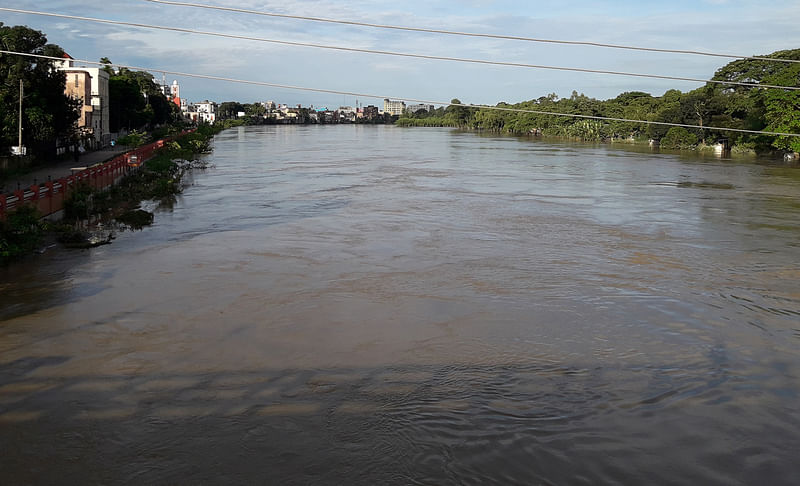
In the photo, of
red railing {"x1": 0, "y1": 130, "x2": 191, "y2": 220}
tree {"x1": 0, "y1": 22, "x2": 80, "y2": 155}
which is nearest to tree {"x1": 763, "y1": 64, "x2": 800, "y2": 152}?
red railing {"x1": 0, "y1": 130, "x2": 191, "y2": 220}

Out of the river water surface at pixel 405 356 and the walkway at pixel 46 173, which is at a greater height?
the walkway at pixel 46 173

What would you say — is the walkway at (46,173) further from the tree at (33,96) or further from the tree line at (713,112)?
the tree line at (713,112)

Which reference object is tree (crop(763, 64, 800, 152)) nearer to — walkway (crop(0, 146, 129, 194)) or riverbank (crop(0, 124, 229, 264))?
riverbank (crop(0, 124, 229, 264))

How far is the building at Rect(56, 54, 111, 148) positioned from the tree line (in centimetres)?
4155

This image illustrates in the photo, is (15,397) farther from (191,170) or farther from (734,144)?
(734,144)

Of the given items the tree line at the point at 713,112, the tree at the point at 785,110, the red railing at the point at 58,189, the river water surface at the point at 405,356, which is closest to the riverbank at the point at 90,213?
the red railing at the point at 58,189

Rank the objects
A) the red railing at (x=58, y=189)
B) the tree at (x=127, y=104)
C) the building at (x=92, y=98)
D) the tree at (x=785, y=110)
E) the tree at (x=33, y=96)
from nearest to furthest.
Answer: the red railing at (x=58, y=189)
the tree at (x=33, y=96)
the tree at (x=785, y=110)
the building at (x=92, y=98)
the tree at (x=127, y=104)

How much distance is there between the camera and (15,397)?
23.0 feet

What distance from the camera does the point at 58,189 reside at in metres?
17.0

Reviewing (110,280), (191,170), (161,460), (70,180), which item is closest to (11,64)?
(191,170)

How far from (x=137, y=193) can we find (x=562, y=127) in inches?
2826

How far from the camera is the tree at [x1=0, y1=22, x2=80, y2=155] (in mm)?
26672

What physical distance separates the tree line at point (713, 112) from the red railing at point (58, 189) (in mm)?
9275

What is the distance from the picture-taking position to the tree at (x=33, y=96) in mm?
26672
